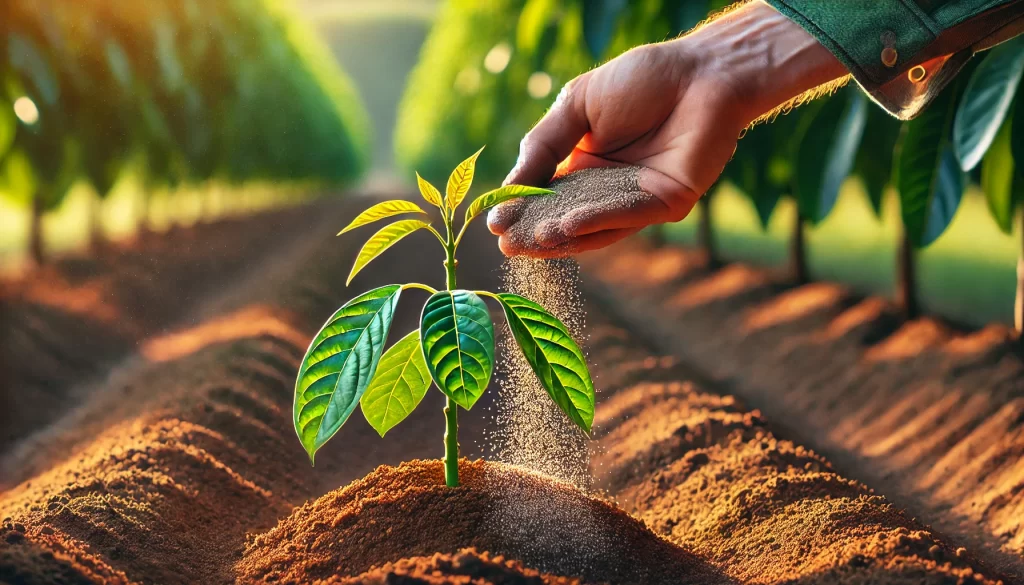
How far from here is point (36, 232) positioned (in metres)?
6.34

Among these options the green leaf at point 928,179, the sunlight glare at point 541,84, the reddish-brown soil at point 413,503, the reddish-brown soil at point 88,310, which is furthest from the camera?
the sunlight glare at point 541,84

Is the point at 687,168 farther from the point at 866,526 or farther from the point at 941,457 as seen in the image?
the point at 941,457

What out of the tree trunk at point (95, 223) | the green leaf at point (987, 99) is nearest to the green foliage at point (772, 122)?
the green leaf at point (987, 99)

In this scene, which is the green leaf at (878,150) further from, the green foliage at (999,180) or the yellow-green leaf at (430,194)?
the yellow-green leaf at (430,194)

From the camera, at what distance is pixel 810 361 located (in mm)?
4488

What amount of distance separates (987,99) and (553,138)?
1.59m

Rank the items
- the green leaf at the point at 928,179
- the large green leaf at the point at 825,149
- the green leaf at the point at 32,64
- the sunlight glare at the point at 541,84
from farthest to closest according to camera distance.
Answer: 1. the sunlight glare at the point at 541,84
2. the green leaf at the point at 32,64
3. the large green leaf at the point at 825,149
4. the green leaf at the point at 928,179

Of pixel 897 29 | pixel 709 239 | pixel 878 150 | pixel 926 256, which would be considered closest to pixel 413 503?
pixel 897 29

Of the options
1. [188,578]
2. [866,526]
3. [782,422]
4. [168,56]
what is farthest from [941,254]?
[188,578]

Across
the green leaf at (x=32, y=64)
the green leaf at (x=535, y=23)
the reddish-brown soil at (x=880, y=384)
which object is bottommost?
the reddish-brown soil at (x=880, y=384)

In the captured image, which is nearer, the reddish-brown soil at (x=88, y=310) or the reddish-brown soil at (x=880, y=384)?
the reddish-brown soil at (x=880, y=384)

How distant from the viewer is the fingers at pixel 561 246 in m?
1.86

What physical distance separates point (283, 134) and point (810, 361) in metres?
8.98

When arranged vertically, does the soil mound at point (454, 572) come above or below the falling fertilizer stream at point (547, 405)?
below
